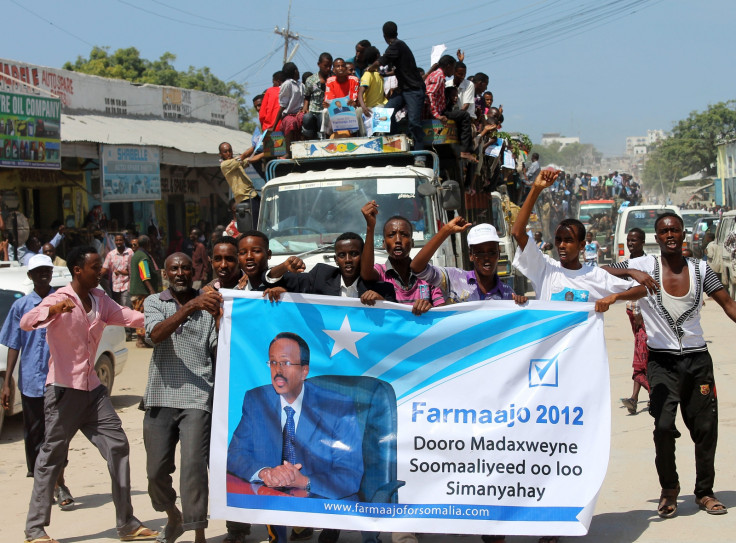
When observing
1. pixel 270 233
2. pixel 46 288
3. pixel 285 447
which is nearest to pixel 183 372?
pixel 285 447

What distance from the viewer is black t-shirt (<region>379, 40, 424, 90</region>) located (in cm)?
1159

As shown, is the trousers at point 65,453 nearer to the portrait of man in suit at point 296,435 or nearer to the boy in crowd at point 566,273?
the portrait of man in suit at point 296,435

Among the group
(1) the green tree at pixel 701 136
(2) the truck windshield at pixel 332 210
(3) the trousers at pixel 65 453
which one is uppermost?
(1) the green tree at pixel 701 136

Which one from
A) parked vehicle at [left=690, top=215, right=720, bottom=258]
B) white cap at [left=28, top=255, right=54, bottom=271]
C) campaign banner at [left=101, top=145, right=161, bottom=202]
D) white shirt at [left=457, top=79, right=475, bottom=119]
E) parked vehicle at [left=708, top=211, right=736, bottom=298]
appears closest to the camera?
white cap at [left=28, top=255, right=54, bottom=271]

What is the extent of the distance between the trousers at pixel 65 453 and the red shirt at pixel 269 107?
6.90 meters

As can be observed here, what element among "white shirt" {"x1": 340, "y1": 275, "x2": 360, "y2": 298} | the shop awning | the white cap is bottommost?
"white shirt" {"x1": 340, "y1": 275, "x2": 360, "y2": 298}

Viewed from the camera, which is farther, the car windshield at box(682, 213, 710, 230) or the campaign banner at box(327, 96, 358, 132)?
the car windshield at box(682, 213, 710, 230)

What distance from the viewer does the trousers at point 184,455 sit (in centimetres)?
521

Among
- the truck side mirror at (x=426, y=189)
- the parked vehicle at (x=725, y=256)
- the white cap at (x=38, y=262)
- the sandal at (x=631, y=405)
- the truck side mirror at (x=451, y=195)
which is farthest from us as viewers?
the parked vehicle at (x=725, y=256)

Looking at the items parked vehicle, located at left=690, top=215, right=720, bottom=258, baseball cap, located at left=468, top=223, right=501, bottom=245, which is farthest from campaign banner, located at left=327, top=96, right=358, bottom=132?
parked vehicle, located at left=690, top=215, right=720, bottom=258

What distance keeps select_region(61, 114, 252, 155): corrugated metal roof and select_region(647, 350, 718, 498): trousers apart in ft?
49.7

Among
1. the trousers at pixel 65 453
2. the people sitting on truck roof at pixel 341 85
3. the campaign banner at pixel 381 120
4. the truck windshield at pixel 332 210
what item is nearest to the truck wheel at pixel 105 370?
the truck windshield at pixel 332 210

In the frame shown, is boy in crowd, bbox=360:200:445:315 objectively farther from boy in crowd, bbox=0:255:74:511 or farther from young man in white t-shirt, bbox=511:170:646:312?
boy in crowd, bbox=0:255:74:511

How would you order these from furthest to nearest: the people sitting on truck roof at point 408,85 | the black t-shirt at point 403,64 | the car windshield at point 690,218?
the car windshield at point 690,218 → the black t-shirt at point 403,64 → the people sitting on truck roof at point 408,85
